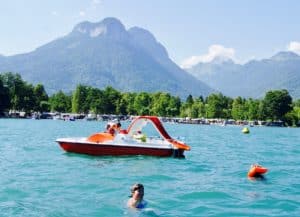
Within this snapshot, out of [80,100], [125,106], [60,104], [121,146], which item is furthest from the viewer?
→ [125,106]

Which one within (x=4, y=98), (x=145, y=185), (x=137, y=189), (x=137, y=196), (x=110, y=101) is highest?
(x=110, y=101)

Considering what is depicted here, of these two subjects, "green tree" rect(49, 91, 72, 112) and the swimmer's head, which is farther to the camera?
"green tree" rect(49, 91, 72, 112)

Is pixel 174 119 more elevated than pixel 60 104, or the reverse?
pixel 60 104

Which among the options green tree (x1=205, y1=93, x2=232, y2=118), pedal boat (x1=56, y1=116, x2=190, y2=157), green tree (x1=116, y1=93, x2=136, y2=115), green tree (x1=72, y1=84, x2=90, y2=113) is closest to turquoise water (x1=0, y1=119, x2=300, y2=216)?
pedal boat (x1=56, y1=116, x2=190, y2=157)

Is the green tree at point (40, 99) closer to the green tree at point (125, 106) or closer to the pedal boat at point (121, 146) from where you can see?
the green tree at point (125, 106)

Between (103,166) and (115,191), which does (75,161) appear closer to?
(103,166)

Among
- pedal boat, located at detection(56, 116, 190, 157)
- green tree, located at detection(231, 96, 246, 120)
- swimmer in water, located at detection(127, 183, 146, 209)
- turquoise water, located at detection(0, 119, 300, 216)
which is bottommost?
turquoise water, located at detection(0, 119, 300, 216)

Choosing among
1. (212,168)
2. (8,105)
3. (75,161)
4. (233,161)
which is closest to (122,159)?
(75,161)

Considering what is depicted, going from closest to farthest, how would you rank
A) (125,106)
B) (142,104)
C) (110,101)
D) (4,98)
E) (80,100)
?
(4,98)
(80,100)
(110,101)
(125,106)
(142,104)

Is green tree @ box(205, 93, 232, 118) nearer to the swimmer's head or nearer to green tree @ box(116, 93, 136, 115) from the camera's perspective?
green tree @ box(116, 93, 136, 115)

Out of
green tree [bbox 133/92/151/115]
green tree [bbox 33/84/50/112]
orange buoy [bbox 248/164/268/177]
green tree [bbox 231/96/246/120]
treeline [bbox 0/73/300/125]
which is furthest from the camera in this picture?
green tree [bbox 133/92/151/115]

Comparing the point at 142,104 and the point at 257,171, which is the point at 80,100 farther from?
the point at 257,171

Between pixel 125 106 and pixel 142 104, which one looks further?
pixel 142 104

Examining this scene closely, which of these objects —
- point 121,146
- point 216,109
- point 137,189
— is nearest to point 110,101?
point 216,109
